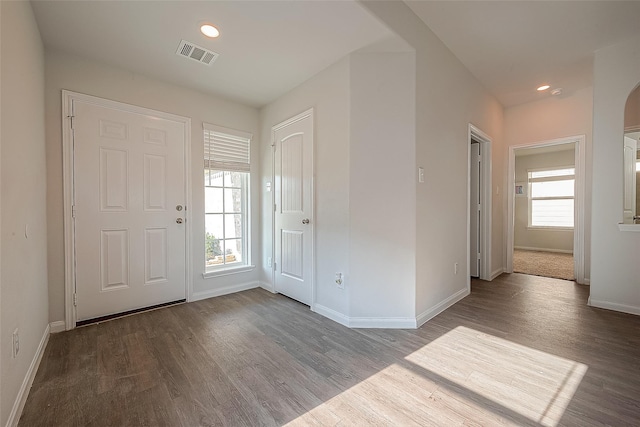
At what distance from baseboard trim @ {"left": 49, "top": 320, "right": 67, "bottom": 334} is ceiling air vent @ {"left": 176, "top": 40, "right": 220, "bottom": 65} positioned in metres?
2.67

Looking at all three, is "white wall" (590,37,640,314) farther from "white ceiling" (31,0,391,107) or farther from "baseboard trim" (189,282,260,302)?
"baseboard trim" (189,282,260,302)

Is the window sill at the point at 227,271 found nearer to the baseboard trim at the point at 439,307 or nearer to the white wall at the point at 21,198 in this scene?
the white wall at the point at 21,198

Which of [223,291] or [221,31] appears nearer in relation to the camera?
[221,31]

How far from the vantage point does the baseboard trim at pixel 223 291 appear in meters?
3.13

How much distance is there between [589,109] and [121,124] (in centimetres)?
589

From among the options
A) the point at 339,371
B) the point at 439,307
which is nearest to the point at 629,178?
the point at 439,307

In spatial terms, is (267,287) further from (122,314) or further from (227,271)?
(122,314)

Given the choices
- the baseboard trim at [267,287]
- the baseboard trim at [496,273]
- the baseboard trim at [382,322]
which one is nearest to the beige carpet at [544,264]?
the baseboard trim at [496,273]

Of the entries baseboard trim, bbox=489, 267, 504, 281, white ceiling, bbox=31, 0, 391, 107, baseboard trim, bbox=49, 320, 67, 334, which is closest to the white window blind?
white ceiling, bbox=31, 0, 391, 107

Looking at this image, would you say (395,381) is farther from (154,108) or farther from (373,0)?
(154,108)

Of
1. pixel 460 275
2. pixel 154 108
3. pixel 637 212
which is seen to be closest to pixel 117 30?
pixel 154 108

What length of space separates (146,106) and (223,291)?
7.62ft

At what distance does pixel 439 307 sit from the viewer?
2.71 meters

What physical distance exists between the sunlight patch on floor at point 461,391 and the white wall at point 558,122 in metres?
2.97
